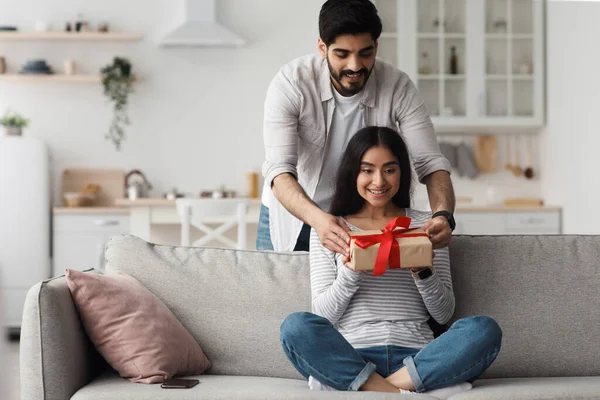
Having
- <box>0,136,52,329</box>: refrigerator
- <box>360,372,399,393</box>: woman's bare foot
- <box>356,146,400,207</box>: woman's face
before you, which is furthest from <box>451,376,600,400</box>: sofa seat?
<box>0,136,52,329</box>: refrigerator

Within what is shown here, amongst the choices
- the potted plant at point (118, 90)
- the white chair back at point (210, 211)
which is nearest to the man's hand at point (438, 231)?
the white chair back at point (210, 211)

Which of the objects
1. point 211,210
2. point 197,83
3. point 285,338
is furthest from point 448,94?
point 285,338

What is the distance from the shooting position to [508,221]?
556 cm

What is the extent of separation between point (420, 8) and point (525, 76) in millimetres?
880

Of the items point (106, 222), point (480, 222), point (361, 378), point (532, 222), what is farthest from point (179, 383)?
point (532, 222)

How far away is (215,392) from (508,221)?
383 cm

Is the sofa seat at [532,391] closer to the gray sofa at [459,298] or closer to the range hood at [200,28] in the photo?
the gray sofa at [459,298]

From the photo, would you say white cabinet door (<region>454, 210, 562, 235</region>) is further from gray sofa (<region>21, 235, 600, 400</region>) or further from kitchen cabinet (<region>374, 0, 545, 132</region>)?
gray sofa (<region>21, 235, 600, 400</region>)

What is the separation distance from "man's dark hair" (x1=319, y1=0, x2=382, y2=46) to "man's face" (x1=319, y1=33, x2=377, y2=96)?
0.02m

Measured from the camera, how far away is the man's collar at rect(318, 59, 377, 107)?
2643mm

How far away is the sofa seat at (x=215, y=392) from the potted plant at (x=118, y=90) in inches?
156

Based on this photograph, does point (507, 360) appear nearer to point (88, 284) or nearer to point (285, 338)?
point (285, 338)

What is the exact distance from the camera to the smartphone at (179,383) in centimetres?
215

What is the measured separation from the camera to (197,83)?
6098 millimetres
